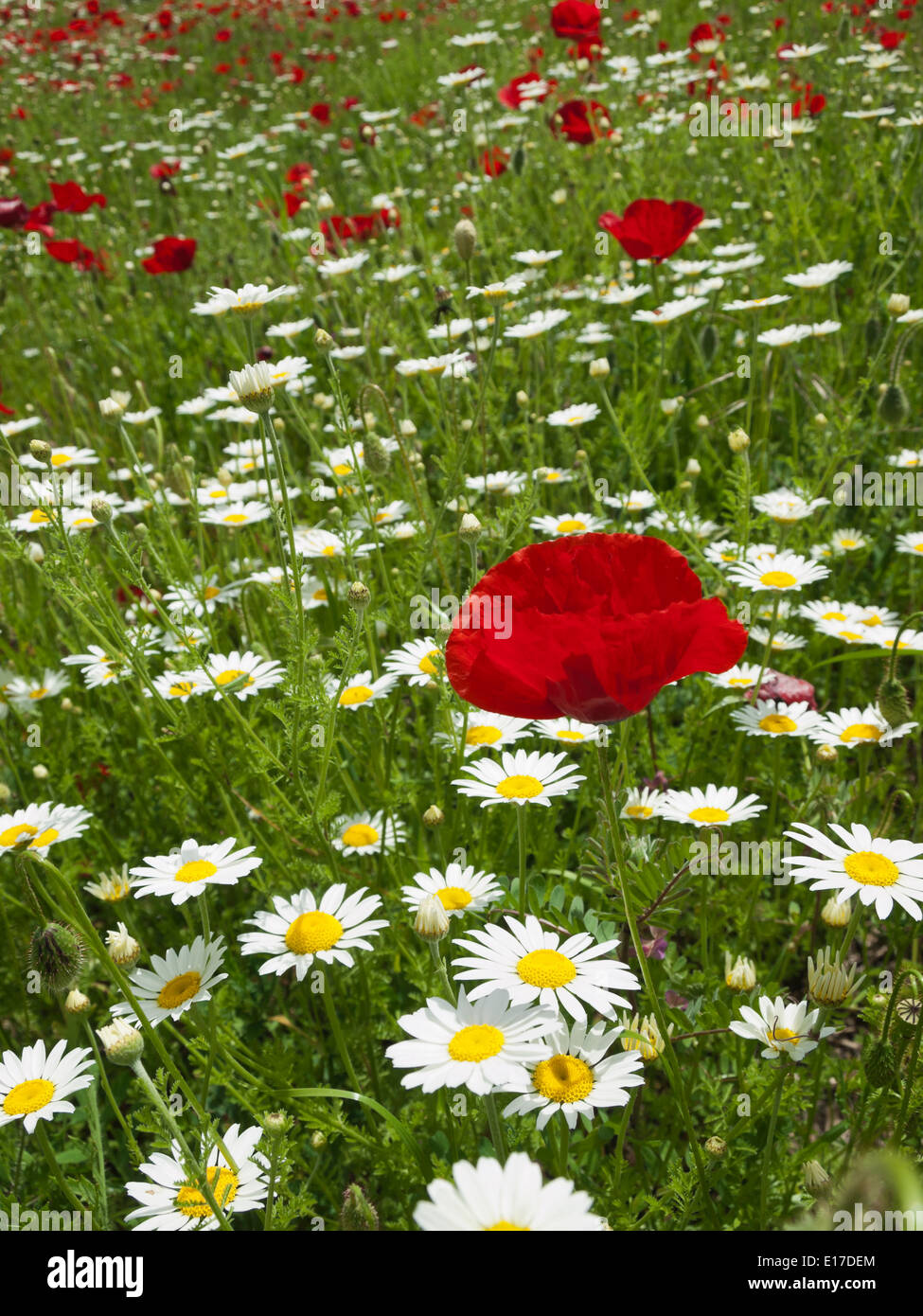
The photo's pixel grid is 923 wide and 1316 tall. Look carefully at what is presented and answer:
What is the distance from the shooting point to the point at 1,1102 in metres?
1.32

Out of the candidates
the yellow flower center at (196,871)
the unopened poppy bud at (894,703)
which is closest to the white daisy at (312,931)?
the yellow flower center at (196,871)

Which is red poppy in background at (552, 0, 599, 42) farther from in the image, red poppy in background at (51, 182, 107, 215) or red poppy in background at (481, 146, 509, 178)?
red poppy in background at (51, 182, 107, 215)

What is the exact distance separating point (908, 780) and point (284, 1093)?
177cm

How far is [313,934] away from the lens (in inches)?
56.3

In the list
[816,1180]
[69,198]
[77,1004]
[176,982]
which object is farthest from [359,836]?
[69,198]

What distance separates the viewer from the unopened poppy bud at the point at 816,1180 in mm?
1124

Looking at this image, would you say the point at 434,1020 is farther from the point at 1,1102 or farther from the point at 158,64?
the point at 158,64

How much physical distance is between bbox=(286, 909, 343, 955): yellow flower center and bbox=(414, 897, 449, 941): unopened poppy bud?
13.7 inches

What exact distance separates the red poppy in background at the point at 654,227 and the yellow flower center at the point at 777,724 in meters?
1.40

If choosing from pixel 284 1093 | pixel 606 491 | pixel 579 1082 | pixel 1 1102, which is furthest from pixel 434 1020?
pixel 606 491

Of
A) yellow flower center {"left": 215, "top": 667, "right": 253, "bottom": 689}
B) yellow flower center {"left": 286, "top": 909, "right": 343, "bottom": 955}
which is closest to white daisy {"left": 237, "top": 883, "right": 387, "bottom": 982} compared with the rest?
yellow flower center {"left": 286, "top": 909, "right": 343, "bottom": 955}

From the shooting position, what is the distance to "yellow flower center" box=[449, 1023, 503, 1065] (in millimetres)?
1009

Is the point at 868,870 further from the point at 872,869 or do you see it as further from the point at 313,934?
the point at 313,934

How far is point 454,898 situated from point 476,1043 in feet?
1.33
